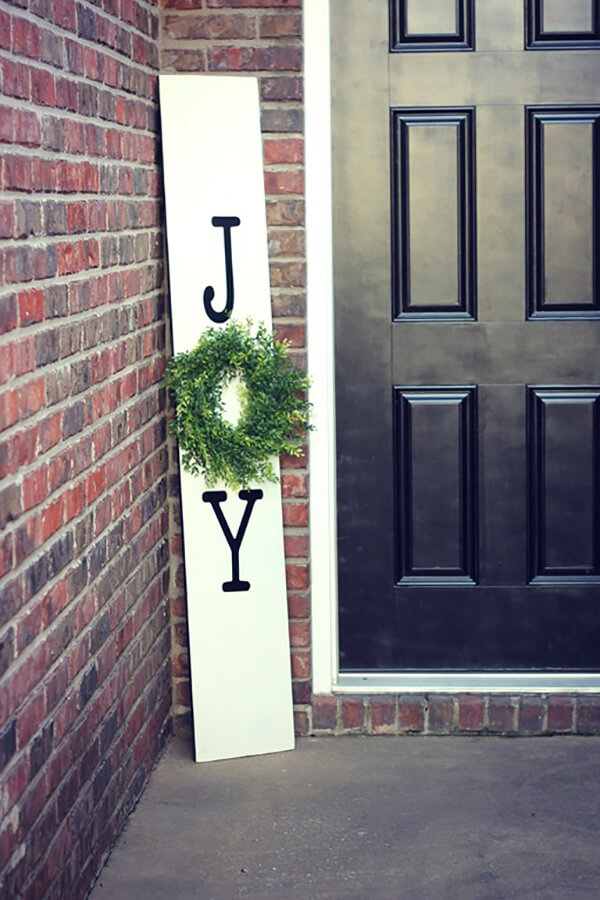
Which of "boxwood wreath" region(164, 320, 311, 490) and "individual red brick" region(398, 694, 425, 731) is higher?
"boxwood wreath" region(164, 320, 311, 490)

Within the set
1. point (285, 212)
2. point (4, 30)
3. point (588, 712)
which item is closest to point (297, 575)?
point (588, 712)

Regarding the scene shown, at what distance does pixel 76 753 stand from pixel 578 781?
4.99ft

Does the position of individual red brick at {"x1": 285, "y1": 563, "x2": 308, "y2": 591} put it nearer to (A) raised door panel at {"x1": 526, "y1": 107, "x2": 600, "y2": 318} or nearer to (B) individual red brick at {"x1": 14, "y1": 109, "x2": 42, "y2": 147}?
(A) raised door panel at {"x1": 526, "y1": 107, "x2": 600, "y2": 318}

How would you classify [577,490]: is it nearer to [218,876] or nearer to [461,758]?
[461,758]

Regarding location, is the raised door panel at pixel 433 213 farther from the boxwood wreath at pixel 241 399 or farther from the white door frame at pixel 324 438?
the boxwood wreath at pixel 241 399

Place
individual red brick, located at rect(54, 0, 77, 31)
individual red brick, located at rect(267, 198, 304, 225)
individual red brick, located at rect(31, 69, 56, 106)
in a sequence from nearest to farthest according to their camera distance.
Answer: individual red brick, located at rect(31, 69, 56, 106), individual red brick, located at rect(54, 0, 77, 31), individual red brick, located at rect(267, 198, 304, 225)

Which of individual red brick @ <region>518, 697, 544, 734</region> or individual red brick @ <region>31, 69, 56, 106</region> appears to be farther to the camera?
individual red brick @ <region>518, 697, 544, 734</region>

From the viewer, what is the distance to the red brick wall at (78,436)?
277cm

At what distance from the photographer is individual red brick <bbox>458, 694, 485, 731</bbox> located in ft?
14.5

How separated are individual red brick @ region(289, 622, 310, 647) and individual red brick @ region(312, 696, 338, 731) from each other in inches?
6.9

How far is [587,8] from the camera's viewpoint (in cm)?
422

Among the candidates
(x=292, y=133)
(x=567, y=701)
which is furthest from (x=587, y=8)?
(x=567, y=701)

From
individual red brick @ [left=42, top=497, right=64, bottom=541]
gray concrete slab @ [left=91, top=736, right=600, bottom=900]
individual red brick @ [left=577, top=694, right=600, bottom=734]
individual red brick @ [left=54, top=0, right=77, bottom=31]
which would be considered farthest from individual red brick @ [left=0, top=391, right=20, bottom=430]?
individual red brick @ [left=577, top=694, right=600, bottom=734]

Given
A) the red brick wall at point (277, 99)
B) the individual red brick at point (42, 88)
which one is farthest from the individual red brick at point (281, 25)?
the individual red brick at point (42, 88)
